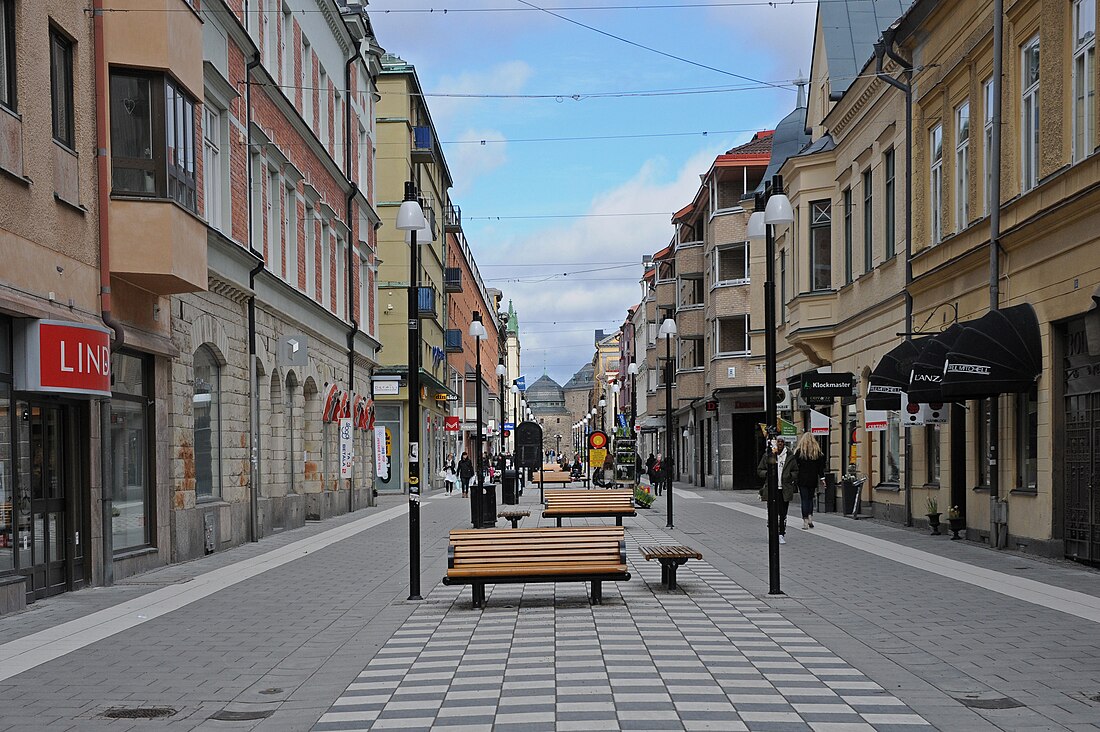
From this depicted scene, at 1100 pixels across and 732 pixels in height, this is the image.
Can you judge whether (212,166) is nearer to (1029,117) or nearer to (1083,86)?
(1029,117)

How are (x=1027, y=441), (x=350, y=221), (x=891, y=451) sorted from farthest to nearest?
(x=350, y=221)
(x=891, y=451)
(x=1027, y=441)

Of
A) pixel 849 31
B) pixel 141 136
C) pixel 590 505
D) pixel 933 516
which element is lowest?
pixel 933 516

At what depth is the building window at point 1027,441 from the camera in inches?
740

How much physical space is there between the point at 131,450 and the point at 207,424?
380 cm

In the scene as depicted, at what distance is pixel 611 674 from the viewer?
9.09 meters

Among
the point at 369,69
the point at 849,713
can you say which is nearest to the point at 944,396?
the point at 849,713

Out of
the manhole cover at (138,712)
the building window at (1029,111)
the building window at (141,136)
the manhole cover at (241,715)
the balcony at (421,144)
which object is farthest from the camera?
the balcony at (421,144)

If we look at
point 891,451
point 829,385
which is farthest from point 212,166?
point 891,451

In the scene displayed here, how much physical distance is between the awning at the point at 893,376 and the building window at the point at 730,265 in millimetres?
27280

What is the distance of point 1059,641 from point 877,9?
2753 cm

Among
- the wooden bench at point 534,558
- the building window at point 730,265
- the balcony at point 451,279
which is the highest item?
the balcony at point 451,279

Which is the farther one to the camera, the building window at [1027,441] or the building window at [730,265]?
the building window at [730,265]

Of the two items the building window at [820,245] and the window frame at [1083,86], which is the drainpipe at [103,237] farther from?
the building window at [820,245]

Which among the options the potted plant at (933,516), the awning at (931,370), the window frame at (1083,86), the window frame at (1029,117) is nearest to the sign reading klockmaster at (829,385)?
the potted plant at (933,516)
